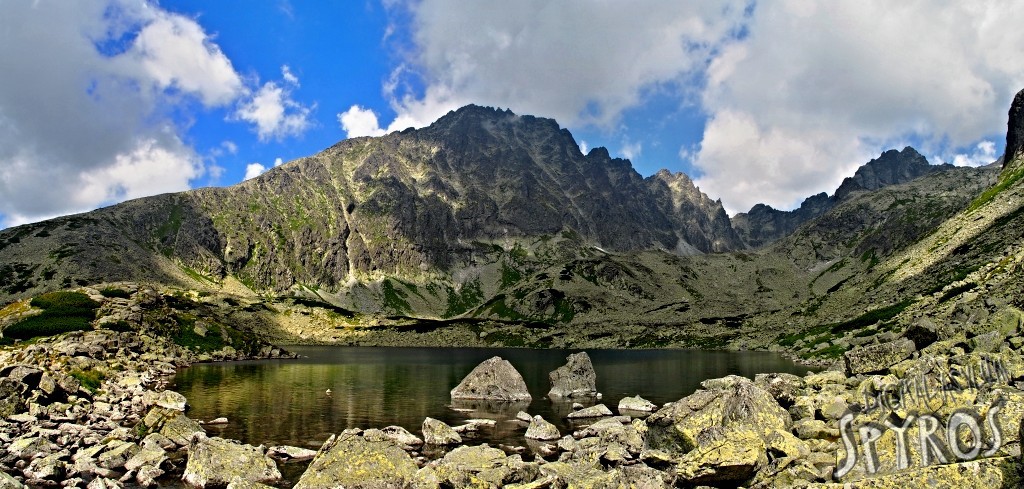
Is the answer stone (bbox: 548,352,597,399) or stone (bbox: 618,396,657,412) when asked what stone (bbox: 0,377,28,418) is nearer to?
stone (bbox: 618,396,657,412)

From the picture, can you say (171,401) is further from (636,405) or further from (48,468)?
(636,405)

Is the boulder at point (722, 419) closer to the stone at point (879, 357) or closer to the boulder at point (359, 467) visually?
the boulder at point (359, 467)

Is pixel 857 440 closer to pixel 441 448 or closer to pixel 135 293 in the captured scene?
pixel 441 448

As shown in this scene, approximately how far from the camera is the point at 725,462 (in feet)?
80.5

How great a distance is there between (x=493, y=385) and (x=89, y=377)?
48734 millimetres

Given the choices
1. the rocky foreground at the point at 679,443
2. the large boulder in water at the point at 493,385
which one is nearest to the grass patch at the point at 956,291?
the rocky foreground at the point at 679,443

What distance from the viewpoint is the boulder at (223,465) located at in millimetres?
32094

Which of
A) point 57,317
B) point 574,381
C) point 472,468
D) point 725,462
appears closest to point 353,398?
point 574,381

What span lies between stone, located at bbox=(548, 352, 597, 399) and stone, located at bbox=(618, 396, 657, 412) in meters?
13.3

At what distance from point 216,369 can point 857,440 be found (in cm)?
11406

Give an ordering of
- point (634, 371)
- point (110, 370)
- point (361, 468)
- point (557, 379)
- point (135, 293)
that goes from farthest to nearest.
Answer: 1. point (135, 293)
2. point (634, 371)
3. point (557, 379)
4. point (110, 370)
5. point (361, 468)

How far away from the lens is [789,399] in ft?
131

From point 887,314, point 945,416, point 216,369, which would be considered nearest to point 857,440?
point 945,416

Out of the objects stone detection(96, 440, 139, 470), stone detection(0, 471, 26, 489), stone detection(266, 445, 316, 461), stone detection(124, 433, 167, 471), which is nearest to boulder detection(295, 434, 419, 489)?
stone detection(266, 445, 316, 461)
